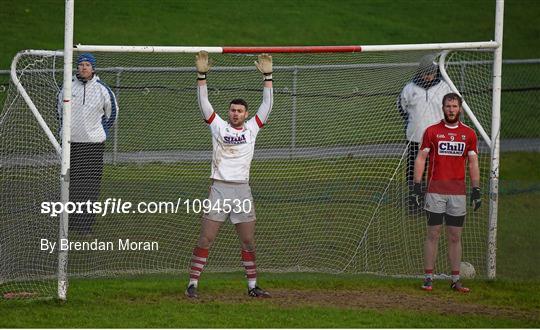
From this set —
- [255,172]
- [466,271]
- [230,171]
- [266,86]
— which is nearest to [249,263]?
[230,171]

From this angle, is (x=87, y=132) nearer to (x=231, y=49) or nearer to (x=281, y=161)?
(x=231, y=49)

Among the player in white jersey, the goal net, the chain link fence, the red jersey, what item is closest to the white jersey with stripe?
the player in white jersey

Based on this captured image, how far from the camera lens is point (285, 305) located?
32.4ft

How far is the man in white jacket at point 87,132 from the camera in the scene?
37.3 feet

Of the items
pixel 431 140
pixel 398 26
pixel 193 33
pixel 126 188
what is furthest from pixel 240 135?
pixel 398 26

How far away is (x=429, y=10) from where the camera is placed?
85.8 feet

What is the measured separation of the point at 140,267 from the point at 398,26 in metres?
14.9

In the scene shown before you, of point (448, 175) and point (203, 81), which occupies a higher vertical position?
point (203, 81)

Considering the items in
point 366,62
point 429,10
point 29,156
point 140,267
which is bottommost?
point 140,267

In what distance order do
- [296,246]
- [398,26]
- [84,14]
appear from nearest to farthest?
[296,246]
[84,14]
[398,26]

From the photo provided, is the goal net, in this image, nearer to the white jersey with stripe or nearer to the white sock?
the white sock

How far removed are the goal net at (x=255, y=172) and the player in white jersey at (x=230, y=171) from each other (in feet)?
4.05

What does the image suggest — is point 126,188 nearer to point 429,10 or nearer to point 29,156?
point 29,156

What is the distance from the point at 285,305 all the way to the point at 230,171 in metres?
1.27
